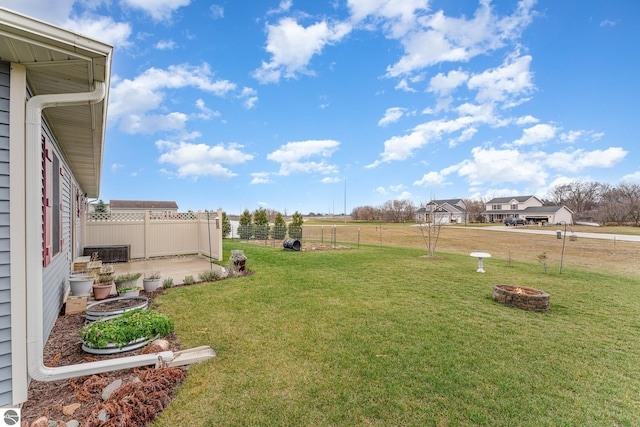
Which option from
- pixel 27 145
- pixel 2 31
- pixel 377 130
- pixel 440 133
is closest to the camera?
pixel 2 31

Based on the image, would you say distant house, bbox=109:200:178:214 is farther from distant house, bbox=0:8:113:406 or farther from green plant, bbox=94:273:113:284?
distant house, bbox=0:8:113:406

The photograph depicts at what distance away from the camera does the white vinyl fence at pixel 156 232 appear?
910 cm

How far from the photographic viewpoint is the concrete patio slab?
711cm

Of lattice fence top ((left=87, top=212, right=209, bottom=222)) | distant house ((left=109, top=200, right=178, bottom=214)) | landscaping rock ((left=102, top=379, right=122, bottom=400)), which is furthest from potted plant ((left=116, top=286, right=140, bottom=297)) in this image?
distant house ((left=109, top=200, right=178, bottom=214))

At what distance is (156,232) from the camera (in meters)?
9.79

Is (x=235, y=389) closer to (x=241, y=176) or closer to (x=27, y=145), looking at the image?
(x=27, y=145)

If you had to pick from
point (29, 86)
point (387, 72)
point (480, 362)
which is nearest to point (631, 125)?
point (387, 72)

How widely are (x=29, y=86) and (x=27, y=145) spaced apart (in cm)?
67

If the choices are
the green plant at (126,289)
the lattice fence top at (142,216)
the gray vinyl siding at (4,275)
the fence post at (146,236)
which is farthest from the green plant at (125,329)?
the fence post at (146,236)

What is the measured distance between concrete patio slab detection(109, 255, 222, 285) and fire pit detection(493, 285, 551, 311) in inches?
240

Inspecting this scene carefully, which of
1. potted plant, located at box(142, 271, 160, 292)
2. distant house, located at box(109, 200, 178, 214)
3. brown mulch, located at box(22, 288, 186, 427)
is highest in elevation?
distant house, located at box(109, 200, 178, 214)

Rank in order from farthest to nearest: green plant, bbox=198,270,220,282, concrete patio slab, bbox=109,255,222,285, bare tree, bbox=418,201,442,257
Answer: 1. bare tree, bbox=418,201,442,257
2. concrete patio slab, bbox=109,255,222,285
3. green plant, bbox=198,270,220,282

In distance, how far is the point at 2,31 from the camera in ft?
5.64

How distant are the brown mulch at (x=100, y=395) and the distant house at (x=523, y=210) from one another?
49.5 metres
